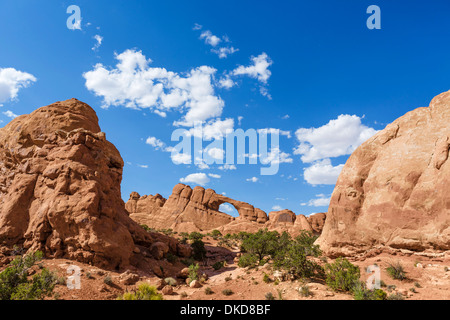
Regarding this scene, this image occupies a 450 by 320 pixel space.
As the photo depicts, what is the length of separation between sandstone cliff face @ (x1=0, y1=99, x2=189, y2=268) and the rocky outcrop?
38.8 m

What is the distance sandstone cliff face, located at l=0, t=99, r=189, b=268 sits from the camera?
1688 centimetres

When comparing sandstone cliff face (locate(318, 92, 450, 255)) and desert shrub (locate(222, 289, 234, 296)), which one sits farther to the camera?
desert shrub (locate(222, 289, 234, 296))

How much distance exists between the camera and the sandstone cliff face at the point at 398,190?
13.1 metres

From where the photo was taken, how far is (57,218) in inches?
672

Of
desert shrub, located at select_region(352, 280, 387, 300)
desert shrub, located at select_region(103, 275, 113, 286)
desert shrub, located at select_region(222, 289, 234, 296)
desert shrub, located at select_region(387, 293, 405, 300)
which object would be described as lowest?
desert shrub, located at select_region(222, 289, 234, 296)

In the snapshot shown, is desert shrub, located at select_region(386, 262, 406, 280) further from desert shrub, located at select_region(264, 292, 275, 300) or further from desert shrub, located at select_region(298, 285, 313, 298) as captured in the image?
desert shrub, located at select_region(264, 292, 275, 300)

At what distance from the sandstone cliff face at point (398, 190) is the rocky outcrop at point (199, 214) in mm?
43431

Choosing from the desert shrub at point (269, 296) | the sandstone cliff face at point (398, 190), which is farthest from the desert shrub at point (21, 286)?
the sandstone cliff face at point (398, 190)

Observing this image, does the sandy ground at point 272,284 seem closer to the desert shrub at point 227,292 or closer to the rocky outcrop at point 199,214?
the desert shrub at point 227,292

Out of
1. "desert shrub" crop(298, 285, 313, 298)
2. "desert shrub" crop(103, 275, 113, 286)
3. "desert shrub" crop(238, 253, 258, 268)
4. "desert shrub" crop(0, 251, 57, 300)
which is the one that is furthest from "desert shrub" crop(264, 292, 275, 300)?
"desert shrub" crop(0, 251, 57, 300)

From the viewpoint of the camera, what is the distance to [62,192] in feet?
59.5

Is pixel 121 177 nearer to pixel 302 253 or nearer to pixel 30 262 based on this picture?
pixel 30 262

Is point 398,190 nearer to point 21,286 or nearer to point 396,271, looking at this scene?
point 396,271
